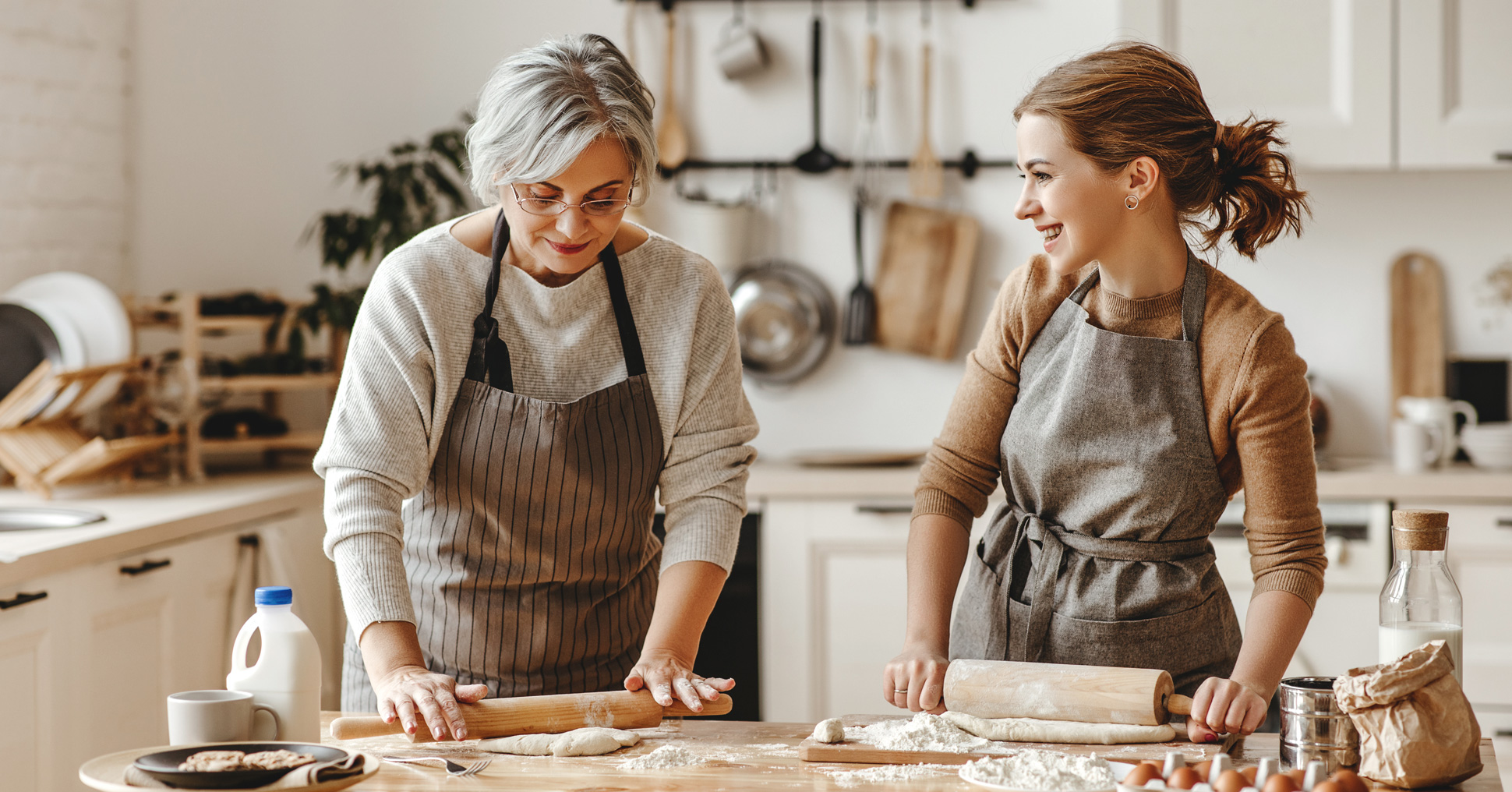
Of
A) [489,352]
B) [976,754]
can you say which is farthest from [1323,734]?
[489,352]

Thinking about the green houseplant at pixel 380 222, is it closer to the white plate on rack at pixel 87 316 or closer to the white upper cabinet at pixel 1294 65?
the white plate on rack at pixel 87 316

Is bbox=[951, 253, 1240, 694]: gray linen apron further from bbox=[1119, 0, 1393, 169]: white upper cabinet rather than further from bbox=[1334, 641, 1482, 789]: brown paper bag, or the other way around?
bbox=[1119, 0, 1393, 169]: white upper cabinet

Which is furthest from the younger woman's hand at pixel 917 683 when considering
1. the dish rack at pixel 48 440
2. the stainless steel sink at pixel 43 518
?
the dish rack at pixel 48 440

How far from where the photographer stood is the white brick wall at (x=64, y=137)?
285 centimetres

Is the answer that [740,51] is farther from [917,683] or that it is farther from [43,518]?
[917,683]

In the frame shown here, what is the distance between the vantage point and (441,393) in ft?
4.74

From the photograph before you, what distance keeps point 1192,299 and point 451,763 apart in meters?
0.90

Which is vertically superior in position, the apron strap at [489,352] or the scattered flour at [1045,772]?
the apron strap at [489,352]

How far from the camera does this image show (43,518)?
7.81ft

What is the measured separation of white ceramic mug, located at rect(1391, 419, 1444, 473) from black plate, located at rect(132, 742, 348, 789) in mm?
2563

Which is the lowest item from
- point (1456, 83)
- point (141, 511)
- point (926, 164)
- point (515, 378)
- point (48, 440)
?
point (141, 511)

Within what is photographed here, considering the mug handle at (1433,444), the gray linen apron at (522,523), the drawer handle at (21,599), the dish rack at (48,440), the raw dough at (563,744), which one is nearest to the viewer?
the raw dough at (563,744)

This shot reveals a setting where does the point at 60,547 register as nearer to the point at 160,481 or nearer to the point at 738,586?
the point at 160,481

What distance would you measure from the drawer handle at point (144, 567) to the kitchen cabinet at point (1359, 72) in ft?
7.47
